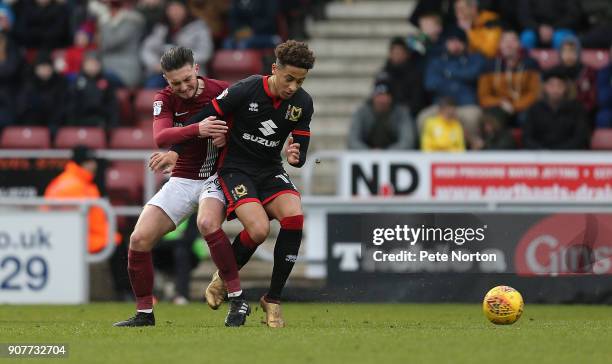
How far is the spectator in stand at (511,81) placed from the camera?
701 inches

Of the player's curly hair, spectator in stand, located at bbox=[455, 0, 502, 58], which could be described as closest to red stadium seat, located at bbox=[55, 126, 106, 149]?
spectator in stand, located at bbox=[455, 0, 502, 58]

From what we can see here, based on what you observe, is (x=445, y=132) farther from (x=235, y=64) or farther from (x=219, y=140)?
(x=219, y=140)

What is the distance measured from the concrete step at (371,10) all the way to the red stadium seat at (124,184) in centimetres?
478

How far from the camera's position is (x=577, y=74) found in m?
17.7

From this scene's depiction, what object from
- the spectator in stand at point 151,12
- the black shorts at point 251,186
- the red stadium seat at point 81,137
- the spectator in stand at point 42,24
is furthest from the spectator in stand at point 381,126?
the black shorts at point 251,186

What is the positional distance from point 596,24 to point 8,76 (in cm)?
781

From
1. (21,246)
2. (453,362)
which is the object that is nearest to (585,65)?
(21,246)

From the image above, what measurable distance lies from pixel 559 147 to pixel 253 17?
496 centimetres

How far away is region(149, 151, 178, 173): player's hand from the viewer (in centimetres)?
1041

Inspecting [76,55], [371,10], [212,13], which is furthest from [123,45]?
[371,10]

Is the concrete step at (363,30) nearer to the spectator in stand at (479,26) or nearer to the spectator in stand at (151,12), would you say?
the spectator in stand at (479,26)

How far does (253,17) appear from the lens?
19812 millimetres

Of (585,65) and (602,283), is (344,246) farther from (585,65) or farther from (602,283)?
(585,65)

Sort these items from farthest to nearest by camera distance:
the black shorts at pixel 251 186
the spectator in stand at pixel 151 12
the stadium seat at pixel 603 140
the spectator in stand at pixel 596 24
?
the spectator in stand at pixel 151 12, the spectator in stand at pixel 596 24, the stadium seat at pixel 603 140, the black shorts at pixel 251 186
